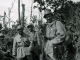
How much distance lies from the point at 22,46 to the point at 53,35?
359cm

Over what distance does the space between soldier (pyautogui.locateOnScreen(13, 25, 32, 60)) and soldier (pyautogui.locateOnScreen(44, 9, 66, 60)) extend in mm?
3087

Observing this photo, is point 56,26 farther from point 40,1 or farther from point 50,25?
point 40,1

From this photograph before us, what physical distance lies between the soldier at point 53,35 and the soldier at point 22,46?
3087mm

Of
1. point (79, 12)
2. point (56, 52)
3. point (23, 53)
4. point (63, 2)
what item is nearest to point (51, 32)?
point (56, 52)

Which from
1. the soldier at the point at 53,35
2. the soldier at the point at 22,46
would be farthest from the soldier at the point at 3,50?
the soldier at the point at 53,35

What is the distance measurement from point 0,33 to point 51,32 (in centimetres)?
651

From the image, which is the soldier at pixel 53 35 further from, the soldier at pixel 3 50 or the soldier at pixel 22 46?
the soldier at pixel 3 50

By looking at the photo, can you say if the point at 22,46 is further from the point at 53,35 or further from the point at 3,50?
the point at 53,35

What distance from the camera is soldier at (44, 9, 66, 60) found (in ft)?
14.8

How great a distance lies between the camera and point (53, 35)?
482 cm

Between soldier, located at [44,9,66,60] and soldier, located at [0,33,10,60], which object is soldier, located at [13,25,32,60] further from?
soldier, located at [44,9,66,60]

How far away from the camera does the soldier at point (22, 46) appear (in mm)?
8023

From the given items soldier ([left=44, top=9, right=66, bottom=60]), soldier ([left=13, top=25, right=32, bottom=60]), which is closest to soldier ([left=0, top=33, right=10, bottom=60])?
soldier ([left=13, top=25, right=32, bottom=60])

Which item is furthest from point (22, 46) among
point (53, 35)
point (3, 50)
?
point (53, 35)
